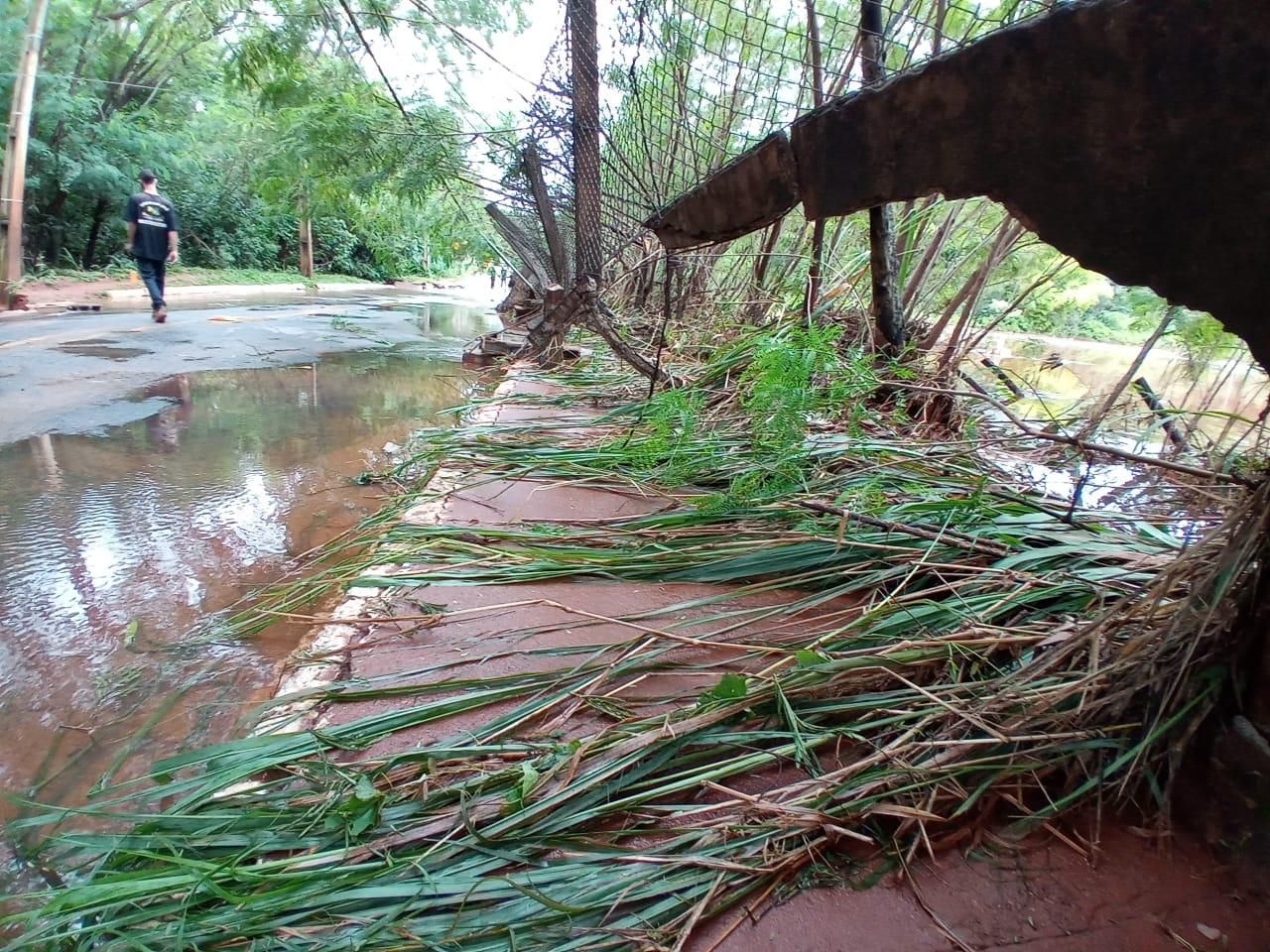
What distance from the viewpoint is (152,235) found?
7.52m

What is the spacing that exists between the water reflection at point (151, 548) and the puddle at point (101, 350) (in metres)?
1.42

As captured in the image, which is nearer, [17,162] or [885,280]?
[885,280]

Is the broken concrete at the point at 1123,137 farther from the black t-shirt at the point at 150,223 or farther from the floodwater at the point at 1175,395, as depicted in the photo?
the black t-shirt at the point at 150,223

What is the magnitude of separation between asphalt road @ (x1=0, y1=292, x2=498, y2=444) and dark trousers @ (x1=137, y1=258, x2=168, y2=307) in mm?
285

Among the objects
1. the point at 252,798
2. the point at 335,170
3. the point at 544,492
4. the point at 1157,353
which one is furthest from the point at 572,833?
the point at 335,170

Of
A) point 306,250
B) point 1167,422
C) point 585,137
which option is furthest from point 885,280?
point 306,250

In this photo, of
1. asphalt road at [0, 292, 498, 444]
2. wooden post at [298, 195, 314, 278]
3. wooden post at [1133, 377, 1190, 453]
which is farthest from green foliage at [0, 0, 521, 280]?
wooden post at [1133, 377, 1190, 453]

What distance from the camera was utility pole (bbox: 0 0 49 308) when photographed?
8062mm

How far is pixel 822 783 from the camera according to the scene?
118 cm

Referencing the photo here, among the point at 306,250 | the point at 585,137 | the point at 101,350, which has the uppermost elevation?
the point at 306,250

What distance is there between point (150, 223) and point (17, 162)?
7.28 feet

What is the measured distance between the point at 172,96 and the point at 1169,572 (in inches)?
765

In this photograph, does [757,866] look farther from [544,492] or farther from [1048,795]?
[544,492]

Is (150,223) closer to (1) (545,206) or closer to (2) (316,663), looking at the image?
(1) (545,206)
